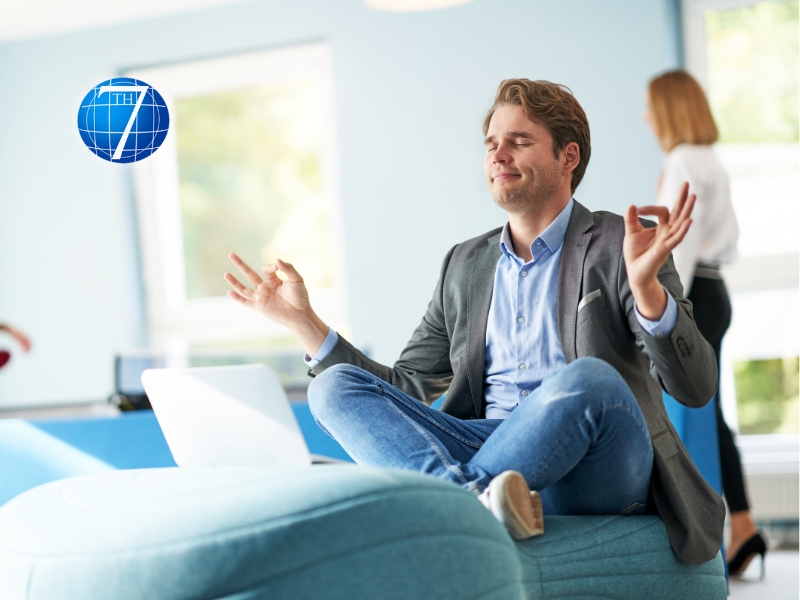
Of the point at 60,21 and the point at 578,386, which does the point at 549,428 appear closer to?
the point at 578,386

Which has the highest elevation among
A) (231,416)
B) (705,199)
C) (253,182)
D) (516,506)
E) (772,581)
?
(253,182)

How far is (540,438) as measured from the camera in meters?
1.62

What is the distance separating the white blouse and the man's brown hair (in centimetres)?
138

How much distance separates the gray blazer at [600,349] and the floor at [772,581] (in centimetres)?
124

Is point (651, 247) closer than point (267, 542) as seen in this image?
No

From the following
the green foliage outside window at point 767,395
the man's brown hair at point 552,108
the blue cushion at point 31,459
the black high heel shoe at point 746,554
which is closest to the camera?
the man's brown hair at point 552,108

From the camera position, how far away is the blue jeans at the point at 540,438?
162 centimetres

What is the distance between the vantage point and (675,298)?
6.02 ft

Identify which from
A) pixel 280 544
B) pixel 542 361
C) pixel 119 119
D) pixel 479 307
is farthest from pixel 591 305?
pixel 119 119

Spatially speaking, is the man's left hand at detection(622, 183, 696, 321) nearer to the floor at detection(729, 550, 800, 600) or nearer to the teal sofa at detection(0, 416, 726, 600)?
the teal sofa at detection(0, 416, 726, 600)

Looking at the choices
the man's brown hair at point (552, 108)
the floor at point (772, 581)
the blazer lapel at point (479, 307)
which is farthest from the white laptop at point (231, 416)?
the floor at point (772, 581)

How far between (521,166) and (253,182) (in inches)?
155

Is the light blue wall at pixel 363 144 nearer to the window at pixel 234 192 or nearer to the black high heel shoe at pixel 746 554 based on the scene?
the window at pixel 234 192

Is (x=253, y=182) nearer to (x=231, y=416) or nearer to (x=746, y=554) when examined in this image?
(x=746, y=554)
